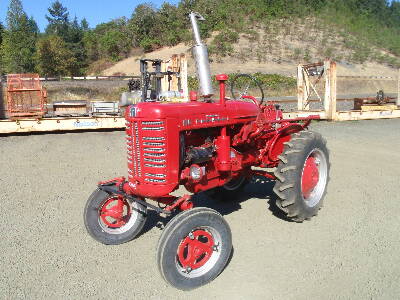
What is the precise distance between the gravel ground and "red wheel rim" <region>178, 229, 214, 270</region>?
0.21m

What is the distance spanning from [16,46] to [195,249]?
5624cm

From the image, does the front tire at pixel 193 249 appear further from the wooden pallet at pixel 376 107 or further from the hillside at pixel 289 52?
the hillside at pixel 289 52

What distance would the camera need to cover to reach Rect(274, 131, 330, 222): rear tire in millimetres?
4029

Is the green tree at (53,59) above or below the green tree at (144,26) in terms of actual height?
below

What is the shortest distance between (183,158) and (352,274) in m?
1.74

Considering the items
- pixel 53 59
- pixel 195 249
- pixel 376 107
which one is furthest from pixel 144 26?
pixel 195 249

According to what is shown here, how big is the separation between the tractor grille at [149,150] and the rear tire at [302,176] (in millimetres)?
1322

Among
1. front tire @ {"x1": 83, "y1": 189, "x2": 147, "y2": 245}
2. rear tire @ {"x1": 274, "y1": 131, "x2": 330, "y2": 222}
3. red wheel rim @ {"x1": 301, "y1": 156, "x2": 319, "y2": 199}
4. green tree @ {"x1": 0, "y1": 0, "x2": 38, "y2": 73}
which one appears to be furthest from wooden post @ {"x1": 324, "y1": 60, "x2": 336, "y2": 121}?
green tree @ {"x1": 0, "y1": 0, "x2": 38, "y2": 73}

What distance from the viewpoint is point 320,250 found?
3732 mm

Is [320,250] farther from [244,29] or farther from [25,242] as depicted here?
[244,29]

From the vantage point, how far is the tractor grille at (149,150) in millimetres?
3346

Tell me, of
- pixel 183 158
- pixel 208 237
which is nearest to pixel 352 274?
pixel 208 237

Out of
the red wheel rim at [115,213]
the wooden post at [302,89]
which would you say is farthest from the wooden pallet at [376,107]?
the red wheel rim at [115,213]

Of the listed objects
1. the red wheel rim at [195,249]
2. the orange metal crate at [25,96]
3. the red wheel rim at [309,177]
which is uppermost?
the orange metal crate at [25,96]
